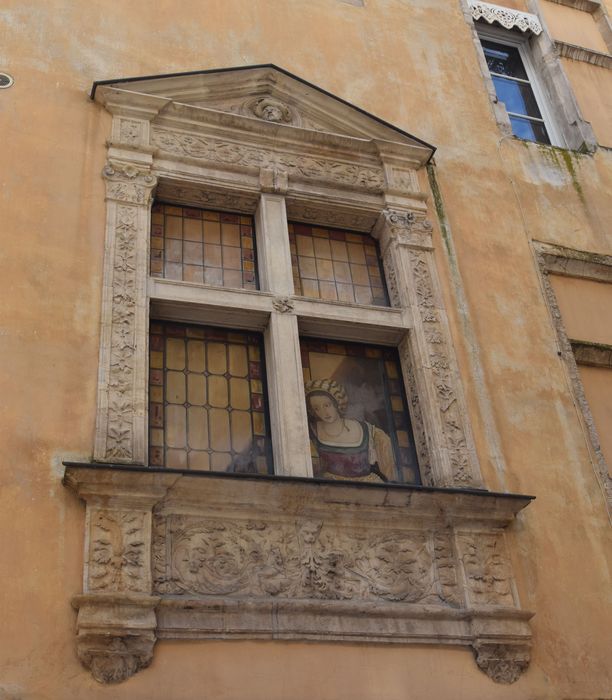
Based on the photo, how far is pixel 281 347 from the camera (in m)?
6.39

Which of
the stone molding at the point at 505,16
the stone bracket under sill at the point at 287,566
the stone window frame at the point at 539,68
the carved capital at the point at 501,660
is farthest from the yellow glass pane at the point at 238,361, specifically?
the stone molding at the point at 505,16

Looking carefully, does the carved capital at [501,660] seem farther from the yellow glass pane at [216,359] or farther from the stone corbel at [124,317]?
the yellow glass pane at [216,359]

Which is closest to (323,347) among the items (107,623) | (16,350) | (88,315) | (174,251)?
(174,251)

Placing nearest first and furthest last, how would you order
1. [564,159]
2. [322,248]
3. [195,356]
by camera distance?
1. [195,356]
2. [322,248]
3. [564,159]

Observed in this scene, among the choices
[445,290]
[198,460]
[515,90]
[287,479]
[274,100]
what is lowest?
[287,479]

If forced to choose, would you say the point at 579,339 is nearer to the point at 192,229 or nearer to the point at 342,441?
the point at 342,441

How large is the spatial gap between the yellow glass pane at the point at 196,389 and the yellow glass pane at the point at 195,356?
0.20 ft

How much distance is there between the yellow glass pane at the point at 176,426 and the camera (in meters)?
5.93

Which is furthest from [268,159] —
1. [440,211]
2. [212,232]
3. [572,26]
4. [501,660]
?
[572,26]

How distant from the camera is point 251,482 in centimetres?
549

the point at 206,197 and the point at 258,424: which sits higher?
the point at 206,197

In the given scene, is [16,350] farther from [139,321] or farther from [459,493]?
[459,493]

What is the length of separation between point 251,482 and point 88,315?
1561mm

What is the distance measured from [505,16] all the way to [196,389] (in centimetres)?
620
